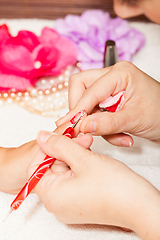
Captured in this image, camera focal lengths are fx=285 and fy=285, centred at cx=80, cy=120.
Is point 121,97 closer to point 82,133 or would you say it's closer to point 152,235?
point 82,133

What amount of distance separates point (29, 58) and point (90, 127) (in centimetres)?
53

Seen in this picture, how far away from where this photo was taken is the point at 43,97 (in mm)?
976

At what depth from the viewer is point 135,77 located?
0.64 metres

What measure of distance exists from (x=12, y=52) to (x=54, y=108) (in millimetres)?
247

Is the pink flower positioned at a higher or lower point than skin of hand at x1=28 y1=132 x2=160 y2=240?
higher

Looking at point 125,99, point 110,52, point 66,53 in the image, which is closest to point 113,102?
point 125,99

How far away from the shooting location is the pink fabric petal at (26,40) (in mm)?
1021

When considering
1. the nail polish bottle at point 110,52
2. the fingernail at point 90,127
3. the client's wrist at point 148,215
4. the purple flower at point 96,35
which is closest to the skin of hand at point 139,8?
the nail polish bottle at point 110,52

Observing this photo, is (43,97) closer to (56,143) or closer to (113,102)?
(113,102)

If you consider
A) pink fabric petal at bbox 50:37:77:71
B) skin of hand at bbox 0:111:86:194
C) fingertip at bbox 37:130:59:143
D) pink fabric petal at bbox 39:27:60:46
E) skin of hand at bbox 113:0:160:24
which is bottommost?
skin of hand at bbox 0:111:86:194

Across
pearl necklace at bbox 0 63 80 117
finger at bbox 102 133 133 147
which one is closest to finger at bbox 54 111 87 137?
finger at bbox 102 133 133 147

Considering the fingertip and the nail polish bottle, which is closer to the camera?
the fingertip

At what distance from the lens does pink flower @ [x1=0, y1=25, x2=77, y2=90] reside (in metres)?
0.97

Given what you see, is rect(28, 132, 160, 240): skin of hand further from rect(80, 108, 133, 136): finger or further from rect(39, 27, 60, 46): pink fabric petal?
rect(39, 27, 60, 46): pink fabric petal
